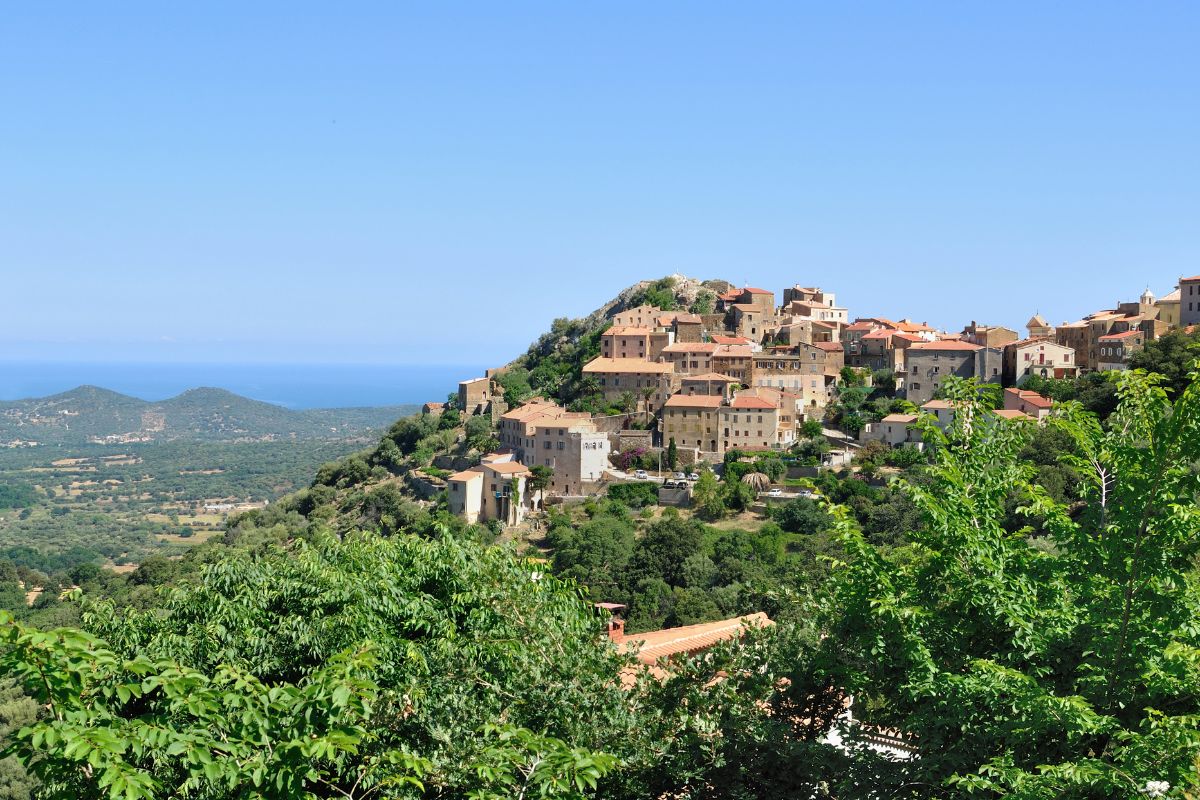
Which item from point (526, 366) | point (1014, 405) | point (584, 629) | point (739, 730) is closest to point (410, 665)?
point (584, 629)

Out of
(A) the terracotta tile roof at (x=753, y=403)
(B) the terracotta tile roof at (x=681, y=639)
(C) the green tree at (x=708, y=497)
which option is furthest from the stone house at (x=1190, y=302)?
(B) the terracotta tile roof at (x=681, y=639)

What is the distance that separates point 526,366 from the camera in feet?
265

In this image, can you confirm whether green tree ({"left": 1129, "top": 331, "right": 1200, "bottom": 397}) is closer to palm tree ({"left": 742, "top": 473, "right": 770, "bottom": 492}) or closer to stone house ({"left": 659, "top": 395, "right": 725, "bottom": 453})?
palm tree ({"left": 742, "top": 473, "right": 770, "bottom": 492})

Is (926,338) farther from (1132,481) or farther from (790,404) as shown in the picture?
(1132,481)

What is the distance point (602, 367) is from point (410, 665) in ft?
169

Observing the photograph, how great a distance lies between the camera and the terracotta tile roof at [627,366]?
60938 millimetres

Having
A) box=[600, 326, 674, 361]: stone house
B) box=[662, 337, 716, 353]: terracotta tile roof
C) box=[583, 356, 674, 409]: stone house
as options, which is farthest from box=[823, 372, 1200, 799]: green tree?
box=[600, 326, 674, 361]: stone house

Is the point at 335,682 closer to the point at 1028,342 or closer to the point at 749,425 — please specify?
the point at 749,425

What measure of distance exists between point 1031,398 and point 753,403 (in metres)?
14.0

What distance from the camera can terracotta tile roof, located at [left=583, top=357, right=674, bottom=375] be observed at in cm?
6094

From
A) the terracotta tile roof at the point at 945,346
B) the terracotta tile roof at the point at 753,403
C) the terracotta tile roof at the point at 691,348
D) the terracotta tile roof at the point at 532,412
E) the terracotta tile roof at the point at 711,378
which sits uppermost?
the terracotta tile roof at the point at 945,346

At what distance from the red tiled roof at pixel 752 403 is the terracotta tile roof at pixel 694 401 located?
0.94m

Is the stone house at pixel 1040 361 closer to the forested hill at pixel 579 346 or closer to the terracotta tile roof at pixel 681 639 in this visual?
the forested hill at pixel 579 346

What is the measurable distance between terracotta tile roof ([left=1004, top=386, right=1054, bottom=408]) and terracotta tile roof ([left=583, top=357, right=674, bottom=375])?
61.0ft
